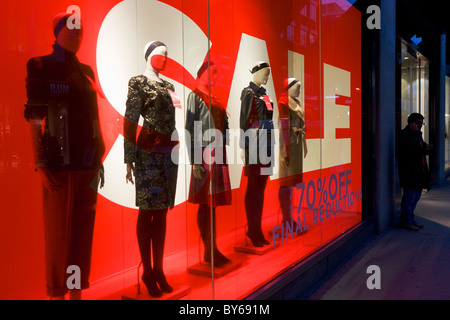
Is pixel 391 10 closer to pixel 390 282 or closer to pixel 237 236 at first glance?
pixel 390 282

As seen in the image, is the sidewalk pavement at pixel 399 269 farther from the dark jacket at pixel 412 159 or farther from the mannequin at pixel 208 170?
the mannequin at pixel 208 170

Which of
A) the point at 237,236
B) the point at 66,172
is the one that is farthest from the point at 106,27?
the point at 237,236

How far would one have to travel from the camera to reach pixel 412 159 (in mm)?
4906

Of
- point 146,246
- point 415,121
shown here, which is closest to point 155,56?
point 146,246

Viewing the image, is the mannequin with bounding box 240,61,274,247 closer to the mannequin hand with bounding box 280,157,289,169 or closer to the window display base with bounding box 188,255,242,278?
the mannequin hand with bounding box 280,157,289,169

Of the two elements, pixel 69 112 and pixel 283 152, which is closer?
pixel 69 112

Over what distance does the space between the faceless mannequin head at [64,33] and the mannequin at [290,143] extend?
1852 millimetres

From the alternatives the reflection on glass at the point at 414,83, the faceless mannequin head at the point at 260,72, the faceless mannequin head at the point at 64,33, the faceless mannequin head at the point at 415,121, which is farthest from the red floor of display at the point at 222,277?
the reflection on glass at the point at 414,83

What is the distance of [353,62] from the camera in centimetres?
469

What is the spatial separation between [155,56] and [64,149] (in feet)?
2.51

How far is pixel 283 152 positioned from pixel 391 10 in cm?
312

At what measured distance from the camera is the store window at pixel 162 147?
191 cm

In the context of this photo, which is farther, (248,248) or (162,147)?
(248,248)

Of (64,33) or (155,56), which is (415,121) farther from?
(64,33)
